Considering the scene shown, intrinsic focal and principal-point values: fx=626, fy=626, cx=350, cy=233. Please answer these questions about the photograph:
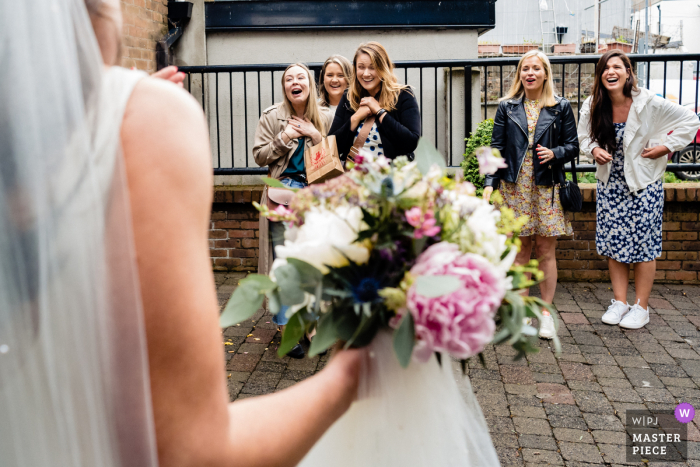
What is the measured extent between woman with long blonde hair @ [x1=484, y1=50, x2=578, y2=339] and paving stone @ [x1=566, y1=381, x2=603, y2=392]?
3.44 ft

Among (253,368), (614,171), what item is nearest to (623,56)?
(614,171)

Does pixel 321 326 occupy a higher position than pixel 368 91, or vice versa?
pixel 368 91

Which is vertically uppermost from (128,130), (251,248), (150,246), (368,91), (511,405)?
(368,91)

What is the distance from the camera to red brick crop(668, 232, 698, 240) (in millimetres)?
6387

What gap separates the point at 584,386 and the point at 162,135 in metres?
3.82

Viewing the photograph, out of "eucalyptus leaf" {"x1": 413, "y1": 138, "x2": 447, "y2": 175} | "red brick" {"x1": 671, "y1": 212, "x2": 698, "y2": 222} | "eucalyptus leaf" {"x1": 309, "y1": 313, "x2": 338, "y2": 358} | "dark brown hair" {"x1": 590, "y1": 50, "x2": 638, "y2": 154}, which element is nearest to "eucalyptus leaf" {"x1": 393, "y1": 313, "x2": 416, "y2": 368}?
"eucalyptus leaf" {"x1": 309, "y1": 313, "x2": 338, "y2": 358}

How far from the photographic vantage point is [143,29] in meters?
6.56

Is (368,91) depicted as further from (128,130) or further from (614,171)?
(128,130)

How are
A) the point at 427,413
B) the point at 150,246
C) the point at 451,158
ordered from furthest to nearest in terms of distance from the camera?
the point at 451,158, the point at 427,413, the point at 150,246

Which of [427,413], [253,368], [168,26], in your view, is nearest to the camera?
[427,413]

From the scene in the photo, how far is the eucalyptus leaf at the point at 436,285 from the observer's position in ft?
3.65

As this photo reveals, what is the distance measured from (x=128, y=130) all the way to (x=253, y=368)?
12.1 ft

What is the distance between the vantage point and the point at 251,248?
22.3 feet

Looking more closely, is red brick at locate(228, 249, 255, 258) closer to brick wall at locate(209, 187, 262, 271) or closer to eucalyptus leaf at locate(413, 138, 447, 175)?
brick wall at locate(209, 187, 262, 271)
